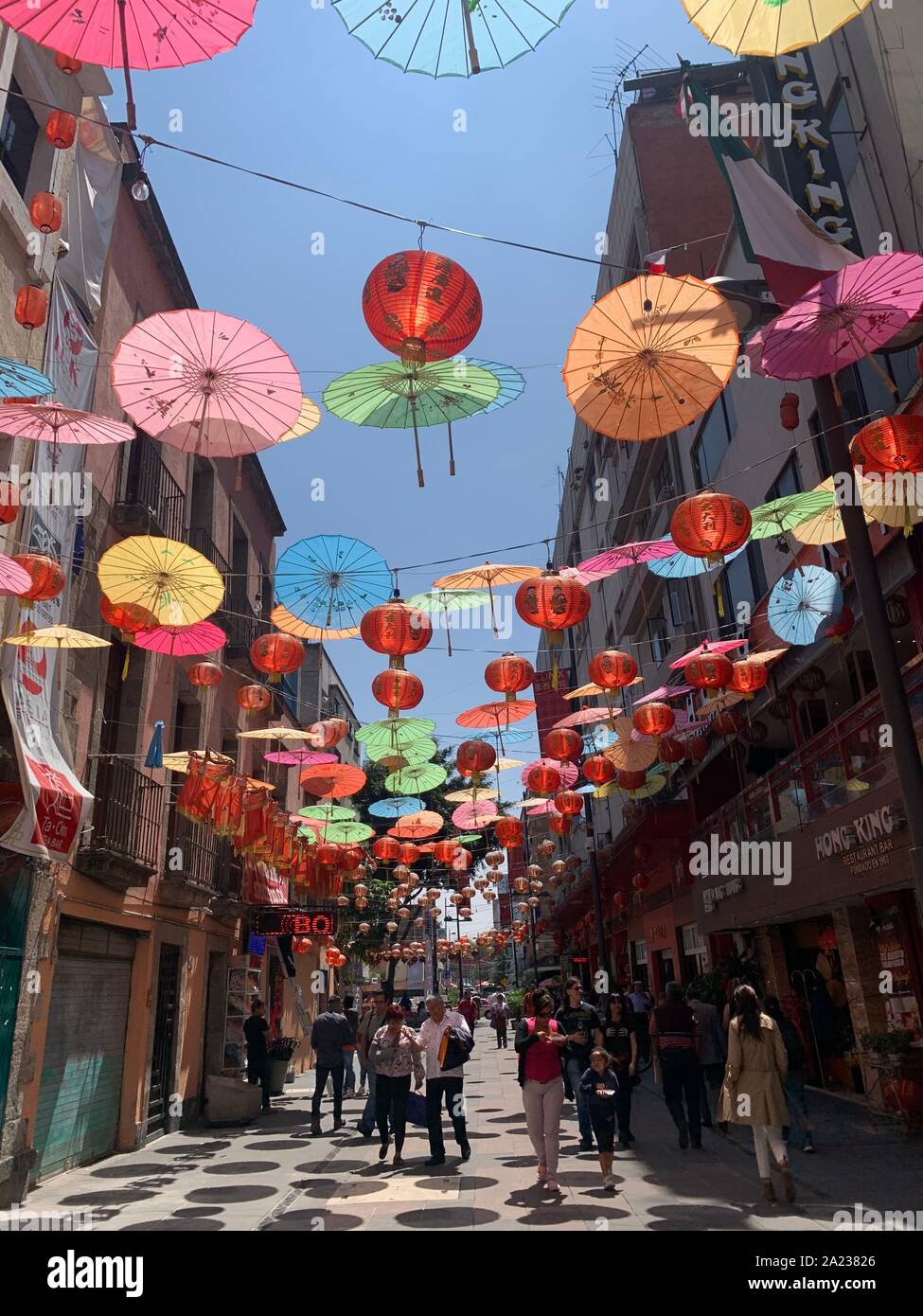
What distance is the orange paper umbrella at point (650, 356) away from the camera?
6.92 meters

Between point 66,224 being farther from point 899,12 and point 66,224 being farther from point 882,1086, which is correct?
point 882,1086

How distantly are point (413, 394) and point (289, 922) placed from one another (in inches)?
597

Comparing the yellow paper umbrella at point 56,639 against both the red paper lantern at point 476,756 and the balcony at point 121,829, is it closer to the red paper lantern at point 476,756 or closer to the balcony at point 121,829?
the balcony at point 121,829

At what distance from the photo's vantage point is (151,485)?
14.4 meters

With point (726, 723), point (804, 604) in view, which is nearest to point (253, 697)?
point (804, 604)

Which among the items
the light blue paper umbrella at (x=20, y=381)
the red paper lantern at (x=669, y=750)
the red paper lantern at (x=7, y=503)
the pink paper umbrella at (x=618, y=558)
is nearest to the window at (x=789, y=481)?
the pink paper umbrella at (x=618, y=558)

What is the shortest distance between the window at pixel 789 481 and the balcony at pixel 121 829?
36.2 feet

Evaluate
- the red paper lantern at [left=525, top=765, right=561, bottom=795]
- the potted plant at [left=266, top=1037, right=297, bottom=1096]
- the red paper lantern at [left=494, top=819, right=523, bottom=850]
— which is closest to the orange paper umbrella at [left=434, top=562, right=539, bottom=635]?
the red paper lantern at [left=525, top=765, right=561, bottom=795]

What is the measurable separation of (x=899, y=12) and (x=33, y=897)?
15385 mm

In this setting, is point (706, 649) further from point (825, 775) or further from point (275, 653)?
point (275, 653)

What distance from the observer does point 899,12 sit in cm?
1112

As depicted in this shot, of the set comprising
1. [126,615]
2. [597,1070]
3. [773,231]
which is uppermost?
[773,231]

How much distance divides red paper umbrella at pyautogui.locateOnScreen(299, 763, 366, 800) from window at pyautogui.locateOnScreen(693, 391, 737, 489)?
9.72 m
